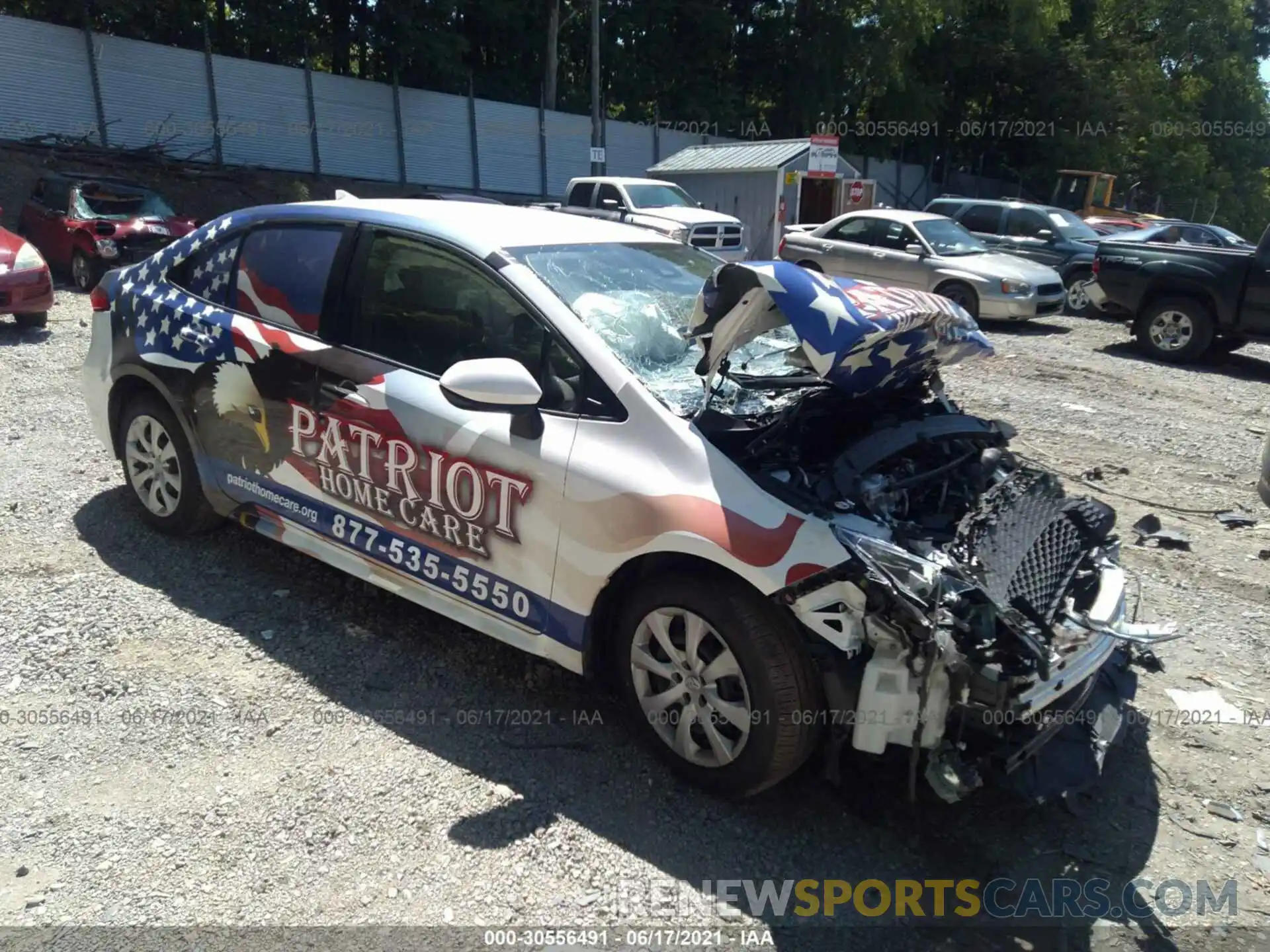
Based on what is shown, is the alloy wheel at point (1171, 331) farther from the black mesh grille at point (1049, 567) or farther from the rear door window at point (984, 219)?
the black mesh grille at point (1049, 567)

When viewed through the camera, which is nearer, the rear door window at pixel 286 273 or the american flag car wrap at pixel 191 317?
the rear door window at pixel 286 273

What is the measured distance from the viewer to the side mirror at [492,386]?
2.95 metres

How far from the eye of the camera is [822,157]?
1978cm

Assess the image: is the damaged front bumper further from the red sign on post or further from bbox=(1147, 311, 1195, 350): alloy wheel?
the red sign on post

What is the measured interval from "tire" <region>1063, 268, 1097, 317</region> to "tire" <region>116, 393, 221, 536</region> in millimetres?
13760

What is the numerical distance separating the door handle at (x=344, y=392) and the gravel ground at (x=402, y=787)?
40.9 inches

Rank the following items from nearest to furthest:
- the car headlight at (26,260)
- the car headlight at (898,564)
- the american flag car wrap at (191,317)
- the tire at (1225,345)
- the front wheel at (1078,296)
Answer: the car headlight at (898,564) → the american flag car wrap at (191,317) → the car headlight at (26,260) → the tire at (1225,345) → the front wheel at (1078,296)

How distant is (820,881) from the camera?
273 centimetres

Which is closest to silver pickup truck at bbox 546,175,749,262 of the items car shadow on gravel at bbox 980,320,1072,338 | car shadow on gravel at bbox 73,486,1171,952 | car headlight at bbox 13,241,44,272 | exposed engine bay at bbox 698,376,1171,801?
car shadow on gravel at bbox 980,320,1072,338

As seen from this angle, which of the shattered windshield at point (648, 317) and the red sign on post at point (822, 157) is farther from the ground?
the red sign on post at point (822, 157)

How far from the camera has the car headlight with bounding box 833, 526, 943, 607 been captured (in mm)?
2537

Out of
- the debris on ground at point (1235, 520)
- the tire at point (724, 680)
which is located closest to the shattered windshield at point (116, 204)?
the tire at point (724, 680)

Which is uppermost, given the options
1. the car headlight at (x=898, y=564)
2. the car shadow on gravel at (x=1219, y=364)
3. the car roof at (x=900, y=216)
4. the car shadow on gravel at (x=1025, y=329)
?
the car roof at (x=900, y=216)

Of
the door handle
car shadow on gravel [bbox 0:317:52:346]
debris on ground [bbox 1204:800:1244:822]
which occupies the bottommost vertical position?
car shadow on gravel [bbox 0:317:52:346]
